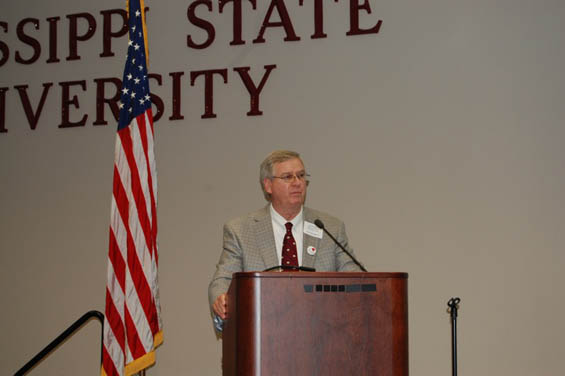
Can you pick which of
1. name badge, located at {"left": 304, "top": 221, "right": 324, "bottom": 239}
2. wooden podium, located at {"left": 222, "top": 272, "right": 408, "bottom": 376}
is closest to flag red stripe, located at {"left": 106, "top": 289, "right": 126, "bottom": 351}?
name badge, located at {"left": 304, "top": 221, "right": 324, "bottom": 239}

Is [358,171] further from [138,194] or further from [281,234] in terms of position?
[138,194]

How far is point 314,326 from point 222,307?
0.62 metres

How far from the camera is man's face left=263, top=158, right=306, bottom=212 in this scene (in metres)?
4.05

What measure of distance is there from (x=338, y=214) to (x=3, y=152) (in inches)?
113

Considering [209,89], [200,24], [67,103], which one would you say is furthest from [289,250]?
[67,103]

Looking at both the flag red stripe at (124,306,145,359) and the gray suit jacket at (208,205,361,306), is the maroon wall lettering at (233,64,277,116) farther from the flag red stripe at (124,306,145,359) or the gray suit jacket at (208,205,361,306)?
the flag red stripe at (124,306,145,359)

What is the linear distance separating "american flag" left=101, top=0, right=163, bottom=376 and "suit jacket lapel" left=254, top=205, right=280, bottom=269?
2.80ft

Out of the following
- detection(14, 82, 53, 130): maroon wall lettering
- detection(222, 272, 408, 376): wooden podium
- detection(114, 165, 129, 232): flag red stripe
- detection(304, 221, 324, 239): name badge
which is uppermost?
detection(14, 82, 53, 130): maroon wall lettering

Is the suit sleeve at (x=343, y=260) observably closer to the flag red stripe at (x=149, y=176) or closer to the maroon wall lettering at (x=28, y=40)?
the flag red stripe at (x=149, y=176)

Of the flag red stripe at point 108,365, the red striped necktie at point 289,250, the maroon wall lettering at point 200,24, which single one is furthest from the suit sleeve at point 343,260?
the maroon wall lettering at point 200,24

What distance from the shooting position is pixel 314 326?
2.89 m

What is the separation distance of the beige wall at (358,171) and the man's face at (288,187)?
1412 millimetres

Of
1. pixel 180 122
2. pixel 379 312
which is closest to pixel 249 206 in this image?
pixel 180 122

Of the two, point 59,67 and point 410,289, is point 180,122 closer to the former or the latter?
point 59,67
